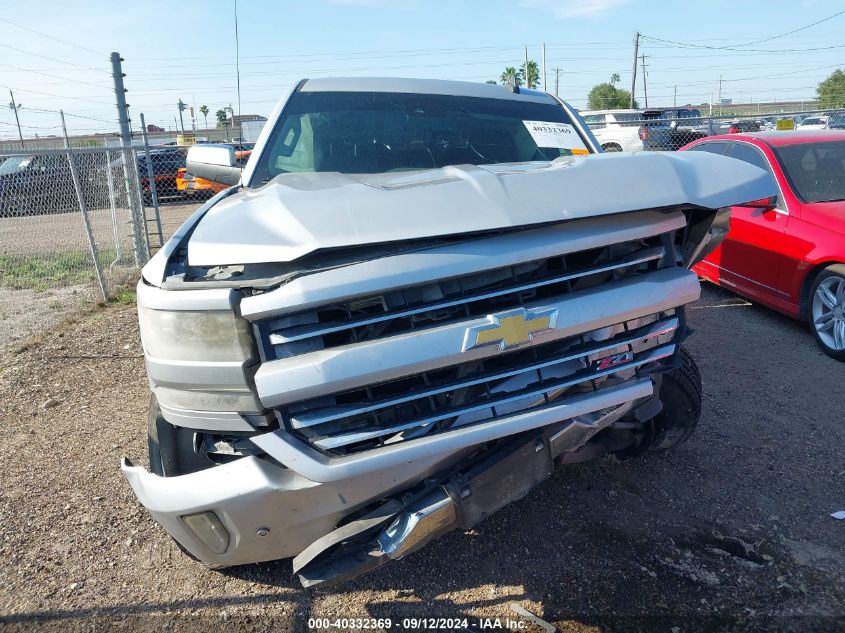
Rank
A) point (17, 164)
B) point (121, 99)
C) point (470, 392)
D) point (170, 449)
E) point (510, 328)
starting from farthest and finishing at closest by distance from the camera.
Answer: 1. point (17, 164)
2. point (121, 99)
3. point (170, 449)
4. point (470, 392)
5. point (510, 328)

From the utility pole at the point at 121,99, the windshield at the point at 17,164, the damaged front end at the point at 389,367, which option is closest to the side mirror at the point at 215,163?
the damaged front end at the point at 389,367

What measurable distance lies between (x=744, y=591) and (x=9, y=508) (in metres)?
3.41

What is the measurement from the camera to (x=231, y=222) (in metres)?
2.23

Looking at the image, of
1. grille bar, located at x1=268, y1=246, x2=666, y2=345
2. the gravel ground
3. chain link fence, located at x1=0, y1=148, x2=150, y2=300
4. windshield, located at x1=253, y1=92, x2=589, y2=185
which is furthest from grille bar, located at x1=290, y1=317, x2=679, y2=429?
chain link fence, located at x1=0, y1=148, x2=150, y2=300

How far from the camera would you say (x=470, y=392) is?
7.31 ft

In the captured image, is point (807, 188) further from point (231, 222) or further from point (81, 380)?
point (81, 380)

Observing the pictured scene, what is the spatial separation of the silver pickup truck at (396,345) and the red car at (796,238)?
114 inches

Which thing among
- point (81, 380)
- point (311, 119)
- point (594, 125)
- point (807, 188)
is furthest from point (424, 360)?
point (594, 125)

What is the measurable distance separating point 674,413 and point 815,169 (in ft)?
12.9

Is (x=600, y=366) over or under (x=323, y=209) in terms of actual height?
under

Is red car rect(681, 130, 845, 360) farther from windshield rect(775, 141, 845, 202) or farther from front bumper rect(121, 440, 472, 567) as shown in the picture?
front bumper rect(121, 440, 472, 567)

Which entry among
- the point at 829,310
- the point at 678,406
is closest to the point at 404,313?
the point at 678,406

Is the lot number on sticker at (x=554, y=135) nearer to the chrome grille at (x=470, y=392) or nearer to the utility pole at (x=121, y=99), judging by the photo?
the chrome grille at (x=470, y=392)

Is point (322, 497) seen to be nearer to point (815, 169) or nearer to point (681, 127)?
point (815, 169)
